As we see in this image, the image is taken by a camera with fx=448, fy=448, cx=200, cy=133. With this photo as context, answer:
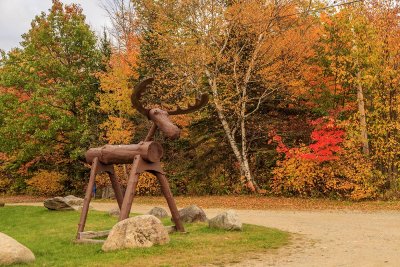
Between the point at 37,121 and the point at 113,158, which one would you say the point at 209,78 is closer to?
the point at 37,121

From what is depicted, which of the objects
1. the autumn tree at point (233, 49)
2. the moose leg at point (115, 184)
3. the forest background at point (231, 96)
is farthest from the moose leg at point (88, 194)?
the autumn tree at point (233, 49)

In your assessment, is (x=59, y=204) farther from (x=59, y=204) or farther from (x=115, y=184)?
(x=115, y=184)

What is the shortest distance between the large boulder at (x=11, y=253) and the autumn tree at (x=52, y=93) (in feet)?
67.6

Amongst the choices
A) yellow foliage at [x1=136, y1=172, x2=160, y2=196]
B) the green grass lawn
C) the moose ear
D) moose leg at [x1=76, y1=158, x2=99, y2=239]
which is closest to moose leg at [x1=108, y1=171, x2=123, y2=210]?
moose leg at [x1=76, y1=158, x2=99, y2=239]

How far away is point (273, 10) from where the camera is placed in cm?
2394

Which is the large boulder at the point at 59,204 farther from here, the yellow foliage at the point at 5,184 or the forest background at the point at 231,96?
the yellow foliage at the point at 5,184

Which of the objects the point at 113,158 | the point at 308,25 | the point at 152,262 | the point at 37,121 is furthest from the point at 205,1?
the point at 152,262

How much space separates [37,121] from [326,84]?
57.9 ft

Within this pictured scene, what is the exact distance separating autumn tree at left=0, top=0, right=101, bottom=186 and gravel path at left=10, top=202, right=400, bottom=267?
16.4 m

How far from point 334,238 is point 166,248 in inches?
170

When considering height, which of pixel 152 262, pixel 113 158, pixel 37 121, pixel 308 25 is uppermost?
pixel 308 25

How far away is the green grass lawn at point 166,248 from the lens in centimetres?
844

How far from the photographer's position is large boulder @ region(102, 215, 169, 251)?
918 cm

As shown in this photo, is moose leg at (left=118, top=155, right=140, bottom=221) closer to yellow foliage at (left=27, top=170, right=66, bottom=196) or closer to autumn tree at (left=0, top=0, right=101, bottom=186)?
autumn tree at (left=0, top=0, right=101, bottom=186)
